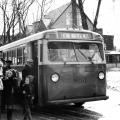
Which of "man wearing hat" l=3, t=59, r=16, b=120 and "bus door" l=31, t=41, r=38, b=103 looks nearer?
"man wearing hat" l=3, t=59, r=16, b=120

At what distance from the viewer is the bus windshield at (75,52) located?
10.2 meters

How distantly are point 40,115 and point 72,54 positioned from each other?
2322 mm

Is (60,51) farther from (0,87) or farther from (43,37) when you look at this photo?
(0,87)

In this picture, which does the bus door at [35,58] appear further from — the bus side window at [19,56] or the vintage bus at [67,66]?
the bus side window at [19,56]

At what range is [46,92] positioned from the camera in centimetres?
988

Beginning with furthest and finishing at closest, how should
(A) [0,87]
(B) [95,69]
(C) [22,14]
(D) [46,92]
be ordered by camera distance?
1. (C) [22,14]
2. (B) [95,69]
3. (D) [46,92]
4. (A) [0,87]

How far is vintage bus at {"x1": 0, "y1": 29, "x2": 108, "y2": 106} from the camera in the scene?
9.98 m

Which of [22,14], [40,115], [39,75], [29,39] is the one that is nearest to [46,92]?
[39,75]

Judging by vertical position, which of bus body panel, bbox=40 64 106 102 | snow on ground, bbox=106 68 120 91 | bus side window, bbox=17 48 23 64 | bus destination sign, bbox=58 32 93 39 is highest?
bus destination sign, bbox=58 32 93 39

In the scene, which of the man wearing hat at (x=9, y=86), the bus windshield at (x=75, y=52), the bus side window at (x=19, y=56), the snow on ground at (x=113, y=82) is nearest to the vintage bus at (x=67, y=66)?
the bus windshield at (x=75, y=52)

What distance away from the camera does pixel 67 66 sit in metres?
10.2

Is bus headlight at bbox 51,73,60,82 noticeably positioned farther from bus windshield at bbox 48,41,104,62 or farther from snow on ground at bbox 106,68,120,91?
snow on ground at bbox 106,68,120,91

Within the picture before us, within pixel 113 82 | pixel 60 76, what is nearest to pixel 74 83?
pixel 60 76

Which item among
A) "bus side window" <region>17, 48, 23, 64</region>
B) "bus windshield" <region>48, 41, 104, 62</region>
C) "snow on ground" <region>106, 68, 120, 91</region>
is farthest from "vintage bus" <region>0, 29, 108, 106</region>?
"snow on ground" <region>106, 68, 120, 91</region>
